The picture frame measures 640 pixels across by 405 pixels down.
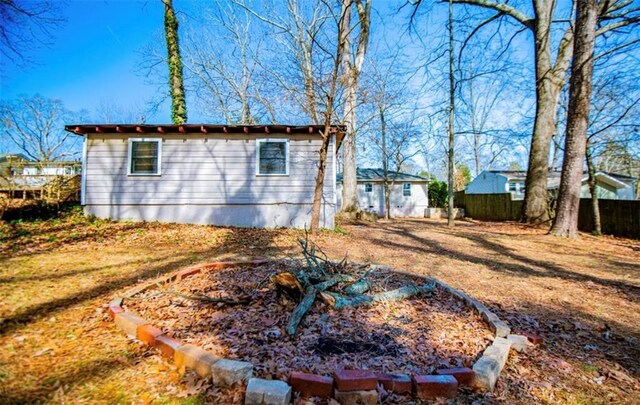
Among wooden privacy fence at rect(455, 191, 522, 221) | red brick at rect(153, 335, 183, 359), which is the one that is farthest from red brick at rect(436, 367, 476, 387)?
wooden privacy fence at rect(455, 191, 522, 221)

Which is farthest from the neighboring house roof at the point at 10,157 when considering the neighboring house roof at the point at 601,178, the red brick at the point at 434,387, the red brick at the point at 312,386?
the neighboring house roof at the point at 601,178

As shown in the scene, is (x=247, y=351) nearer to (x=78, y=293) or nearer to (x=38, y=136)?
(x=78, y=293)

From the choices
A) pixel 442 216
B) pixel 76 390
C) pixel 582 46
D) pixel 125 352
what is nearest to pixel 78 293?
pixel 125 352

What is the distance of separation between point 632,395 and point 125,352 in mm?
3768

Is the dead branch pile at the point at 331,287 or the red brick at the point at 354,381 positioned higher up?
the dead branch pile at the point at 331,287

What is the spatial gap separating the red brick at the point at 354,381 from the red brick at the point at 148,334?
5.07 feet

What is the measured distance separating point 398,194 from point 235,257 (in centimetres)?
2093

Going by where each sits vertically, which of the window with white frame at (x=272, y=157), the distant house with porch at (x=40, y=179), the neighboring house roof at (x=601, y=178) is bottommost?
the distant house with porch at (x=40, y=179)

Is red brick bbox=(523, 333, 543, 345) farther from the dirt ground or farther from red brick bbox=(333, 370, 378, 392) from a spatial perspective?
red brick bbox=(333, 370, 378, 392)

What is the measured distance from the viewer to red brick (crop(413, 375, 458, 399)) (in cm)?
192

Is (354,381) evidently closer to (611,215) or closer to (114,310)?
(114,310)

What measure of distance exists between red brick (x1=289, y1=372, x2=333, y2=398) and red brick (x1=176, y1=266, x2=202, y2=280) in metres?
2.83

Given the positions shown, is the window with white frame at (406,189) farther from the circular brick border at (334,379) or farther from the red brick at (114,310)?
the red brick at (114,310)

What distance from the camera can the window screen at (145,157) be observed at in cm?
920
